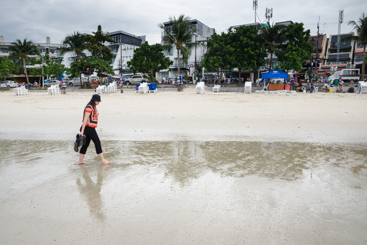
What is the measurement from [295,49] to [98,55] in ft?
83.5

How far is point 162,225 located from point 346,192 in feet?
8.88

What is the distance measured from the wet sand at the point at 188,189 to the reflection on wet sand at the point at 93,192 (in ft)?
0.06

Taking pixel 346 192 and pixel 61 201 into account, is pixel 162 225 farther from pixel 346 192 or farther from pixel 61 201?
pixel 346 192

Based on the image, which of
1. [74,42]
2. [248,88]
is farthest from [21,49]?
[248,88]

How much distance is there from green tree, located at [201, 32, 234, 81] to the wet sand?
22.1m

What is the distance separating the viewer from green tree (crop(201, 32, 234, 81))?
92.0 ft

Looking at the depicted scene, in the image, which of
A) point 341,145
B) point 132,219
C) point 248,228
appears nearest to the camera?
point 248,228

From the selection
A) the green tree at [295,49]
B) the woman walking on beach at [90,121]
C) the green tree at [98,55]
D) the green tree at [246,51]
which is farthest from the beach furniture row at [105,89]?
the woman walking on beach at [90,121]

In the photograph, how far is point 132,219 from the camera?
2822mm

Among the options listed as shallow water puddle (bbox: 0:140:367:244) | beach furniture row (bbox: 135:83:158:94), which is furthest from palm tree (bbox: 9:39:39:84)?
shallow water puddle (bbox: 0:140:367:244)

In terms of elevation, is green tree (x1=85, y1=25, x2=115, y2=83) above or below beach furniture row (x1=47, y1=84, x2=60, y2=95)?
above

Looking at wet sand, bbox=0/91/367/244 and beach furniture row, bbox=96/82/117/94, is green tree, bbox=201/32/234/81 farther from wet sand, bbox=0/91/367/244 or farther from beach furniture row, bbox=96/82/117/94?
wet sand, bbox=0/91/367/244

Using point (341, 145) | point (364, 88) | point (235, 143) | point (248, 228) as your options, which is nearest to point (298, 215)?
point (248, 228)

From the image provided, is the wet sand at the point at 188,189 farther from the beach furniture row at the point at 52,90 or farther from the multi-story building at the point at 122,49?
the multi-story building at the point at 122,49
